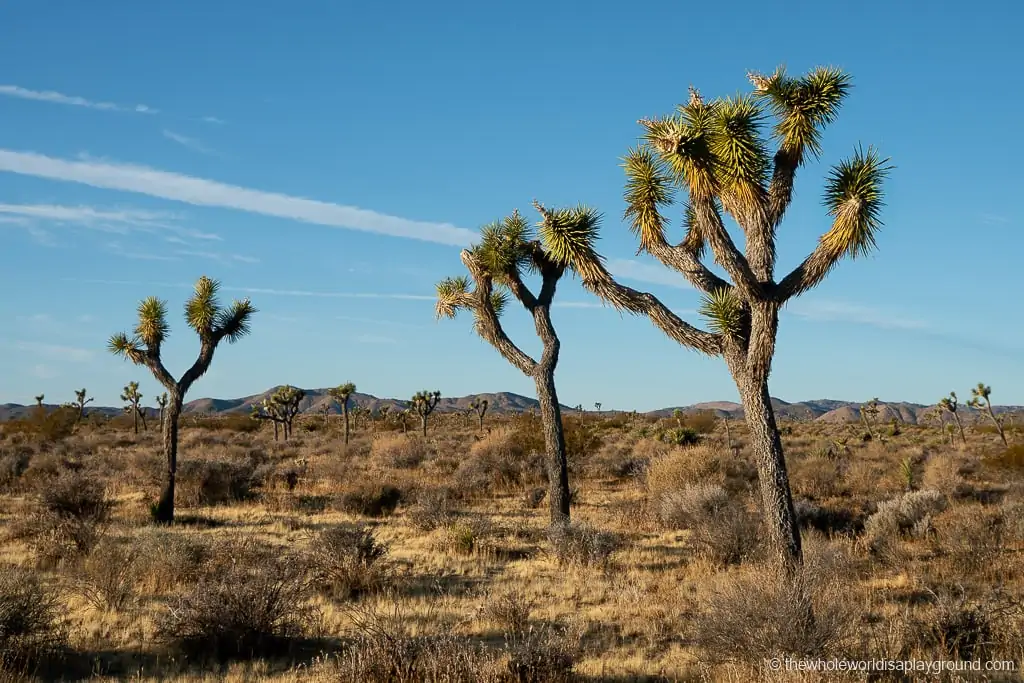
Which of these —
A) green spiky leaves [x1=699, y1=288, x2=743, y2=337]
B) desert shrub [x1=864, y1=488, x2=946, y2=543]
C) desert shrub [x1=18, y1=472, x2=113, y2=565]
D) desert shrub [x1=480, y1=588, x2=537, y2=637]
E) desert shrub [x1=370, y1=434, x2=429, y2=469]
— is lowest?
desert shrub [x1=480, y1=588, x2=537, y2=637]

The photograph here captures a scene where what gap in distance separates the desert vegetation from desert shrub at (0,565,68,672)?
0.07ft

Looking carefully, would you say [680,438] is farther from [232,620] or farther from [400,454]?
[232,620]

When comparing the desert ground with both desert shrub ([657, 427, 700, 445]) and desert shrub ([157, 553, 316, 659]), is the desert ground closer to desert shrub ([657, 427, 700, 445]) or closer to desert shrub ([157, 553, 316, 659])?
desert shrub ([157, 553, 316, 659])

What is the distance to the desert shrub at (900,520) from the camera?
11.5 metres

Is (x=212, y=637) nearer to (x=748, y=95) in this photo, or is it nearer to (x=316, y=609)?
(x=316, y=609)

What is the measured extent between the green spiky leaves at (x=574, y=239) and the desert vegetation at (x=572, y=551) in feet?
0.13

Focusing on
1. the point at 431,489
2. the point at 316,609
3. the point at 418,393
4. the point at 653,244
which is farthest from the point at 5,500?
the point at 418,393

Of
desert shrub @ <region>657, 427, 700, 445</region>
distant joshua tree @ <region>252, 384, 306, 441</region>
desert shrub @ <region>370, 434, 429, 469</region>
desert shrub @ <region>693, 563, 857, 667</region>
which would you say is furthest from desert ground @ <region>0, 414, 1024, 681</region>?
distant joshua tree @ <region>252, 384, 306, 441</region>

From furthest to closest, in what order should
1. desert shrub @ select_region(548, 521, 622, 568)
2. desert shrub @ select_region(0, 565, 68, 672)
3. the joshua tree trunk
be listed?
the joshua tree trunk → desert shrub @ select_region(548, 521, 622, 568) → desert shrub @ select_region(0, 565, 68, 672)

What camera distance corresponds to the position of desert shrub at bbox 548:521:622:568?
10.3m

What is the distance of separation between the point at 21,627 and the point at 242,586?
1689 mm

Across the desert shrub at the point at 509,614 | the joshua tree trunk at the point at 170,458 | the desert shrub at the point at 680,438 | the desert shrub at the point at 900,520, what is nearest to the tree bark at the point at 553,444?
the desert shrub at the point at 900,520

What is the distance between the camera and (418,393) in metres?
51.5

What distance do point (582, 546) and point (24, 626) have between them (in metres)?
6.84
